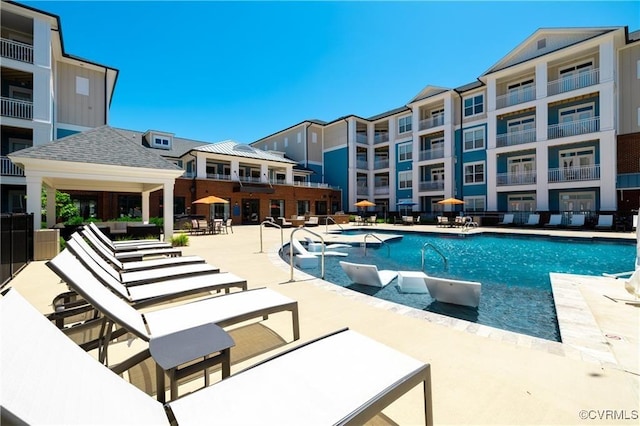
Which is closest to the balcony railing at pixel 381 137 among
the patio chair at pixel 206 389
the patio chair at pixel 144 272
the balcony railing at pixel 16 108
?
the balcony railing at pixel 16 108

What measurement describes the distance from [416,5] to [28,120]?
19.8 metres

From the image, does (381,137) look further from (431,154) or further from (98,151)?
(98,151)

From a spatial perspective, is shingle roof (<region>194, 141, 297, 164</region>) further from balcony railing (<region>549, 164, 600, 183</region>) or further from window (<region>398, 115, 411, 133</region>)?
balcony railing (<region>549, 164, 600, 183</region>)

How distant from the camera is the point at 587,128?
63.8 ft

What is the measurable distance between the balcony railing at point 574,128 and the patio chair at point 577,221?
5.70m

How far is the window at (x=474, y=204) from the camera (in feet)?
81.2

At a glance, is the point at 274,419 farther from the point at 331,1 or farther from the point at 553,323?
the point at 331,1

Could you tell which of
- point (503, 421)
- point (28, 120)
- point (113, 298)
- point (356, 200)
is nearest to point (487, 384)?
point (503, 421)

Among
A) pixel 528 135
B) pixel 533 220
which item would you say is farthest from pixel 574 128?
pixel 533 220

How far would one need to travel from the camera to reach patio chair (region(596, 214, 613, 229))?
54.9 ft

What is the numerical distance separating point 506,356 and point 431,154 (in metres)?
27.3

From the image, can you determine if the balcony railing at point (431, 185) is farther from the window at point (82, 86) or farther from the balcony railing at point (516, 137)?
the window at point (82, 86)

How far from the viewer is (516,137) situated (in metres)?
22.4

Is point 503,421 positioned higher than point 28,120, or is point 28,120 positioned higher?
point 28,120
